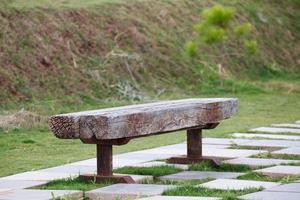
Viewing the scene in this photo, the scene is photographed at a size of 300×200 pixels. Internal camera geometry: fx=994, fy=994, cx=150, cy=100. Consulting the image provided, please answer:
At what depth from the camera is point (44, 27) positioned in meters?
18.7

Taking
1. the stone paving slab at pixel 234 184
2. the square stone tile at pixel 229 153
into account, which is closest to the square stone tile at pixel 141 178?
the stone paving slab at pixel 234 184

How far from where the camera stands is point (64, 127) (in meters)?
9.12

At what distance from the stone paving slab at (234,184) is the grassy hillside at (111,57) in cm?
705

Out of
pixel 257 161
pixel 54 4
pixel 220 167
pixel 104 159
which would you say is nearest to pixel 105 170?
pixel 104 159

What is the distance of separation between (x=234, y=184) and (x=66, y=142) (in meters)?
4.68

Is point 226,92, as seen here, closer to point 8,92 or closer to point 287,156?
point 8,92

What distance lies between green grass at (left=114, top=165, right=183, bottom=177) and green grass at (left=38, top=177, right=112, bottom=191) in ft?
2.83

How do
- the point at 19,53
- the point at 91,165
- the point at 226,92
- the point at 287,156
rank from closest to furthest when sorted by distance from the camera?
Answer: the point at 91,165 < the point at 287,156 < the point at 19,53 < the point at 226,92

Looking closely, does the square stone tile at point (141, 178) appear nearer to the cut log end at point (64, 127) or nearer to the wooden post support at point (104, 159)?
the wooden post support at point (104, 159)

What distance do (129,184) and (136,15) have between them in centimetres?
1303

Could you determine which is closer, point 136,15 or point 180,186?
point 180,186

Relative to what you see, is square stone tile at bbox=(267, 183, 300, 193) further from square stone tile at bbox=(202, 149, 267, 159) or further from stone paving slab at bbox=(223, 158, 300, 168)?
square stone tile at bbox=(202, 149, 267, 159)

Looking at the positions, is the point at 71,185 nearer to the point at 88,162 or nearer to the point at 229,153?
the point at 88,162

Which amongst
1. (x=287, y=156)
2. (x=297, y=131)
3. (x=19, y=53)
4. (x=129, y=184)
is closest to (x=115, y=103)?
(x=19, y=53)
